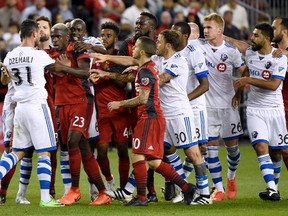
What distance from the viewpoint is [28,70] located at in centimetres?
1148

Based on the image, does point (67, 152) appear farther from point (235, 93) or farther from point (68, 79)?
point (235, 93)

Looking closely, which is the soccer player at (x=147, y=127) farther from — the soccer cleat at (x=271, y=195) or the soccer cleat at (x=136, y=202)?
the soccer cleat at (x=271, y=195)

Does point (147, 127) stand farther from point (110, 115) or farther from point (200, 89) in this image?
point (110, 115)

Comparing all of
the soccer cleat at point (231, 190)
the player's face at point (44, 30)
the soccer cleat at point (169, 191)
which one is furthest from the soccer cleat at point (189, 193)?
the player's face at point (44, 30)

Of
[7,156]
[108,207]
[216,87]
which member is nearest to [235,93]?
[216,87]

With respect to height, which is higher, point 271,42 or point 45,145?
point 271,42

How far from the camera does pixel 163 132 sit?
38.1ft

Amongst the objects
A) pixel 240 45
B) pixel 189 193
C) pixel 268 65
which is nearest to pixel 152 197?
pixel 189 193

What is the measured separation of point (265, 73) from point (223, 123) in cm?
105

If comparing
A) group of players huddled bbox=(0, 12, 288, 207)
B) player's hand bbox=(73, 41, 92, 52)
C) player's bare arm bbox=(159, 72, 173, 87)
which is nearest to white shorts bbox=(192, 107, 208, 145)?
group of players huddled bbox=(0, 12, 288, 207)

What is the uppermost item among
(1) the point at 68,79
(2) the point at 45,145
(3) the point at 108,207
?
(1) the point at 68,79

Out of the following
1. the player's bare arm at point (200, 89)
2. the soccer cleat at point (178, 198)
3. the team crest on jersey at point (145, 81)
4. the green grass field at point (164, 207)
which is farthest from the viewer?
the soccer cleat at point (178, 198)

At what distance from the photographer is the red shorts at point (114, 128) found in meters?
12.7

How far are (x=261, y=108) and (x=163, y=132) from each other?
182 centimetres
